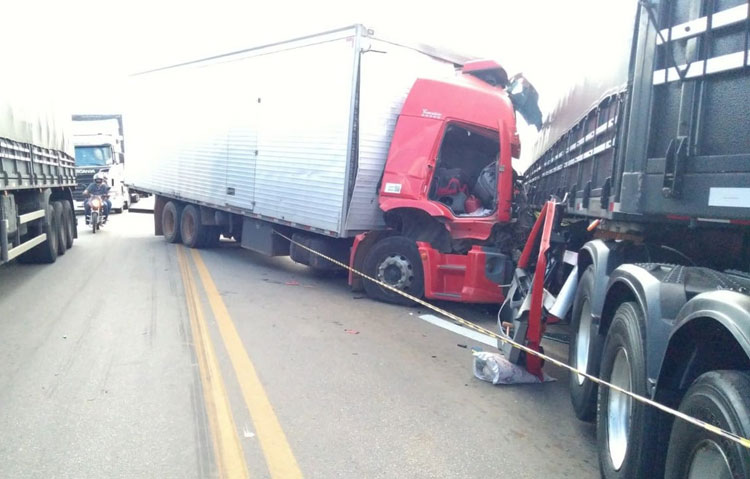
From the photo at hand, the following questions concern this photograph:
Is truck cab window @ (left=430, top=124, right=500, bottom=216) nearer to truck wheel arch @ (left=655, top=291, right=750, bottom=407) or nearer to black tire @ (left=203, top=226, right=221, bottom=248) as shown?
truck wheel arch @ (left=655, top=291, right=750, bottom=407)

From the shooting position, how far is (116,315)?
7.89 meters

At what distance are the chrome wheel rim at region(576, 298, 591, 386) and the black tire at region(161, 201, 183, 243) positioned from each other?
12302 mm

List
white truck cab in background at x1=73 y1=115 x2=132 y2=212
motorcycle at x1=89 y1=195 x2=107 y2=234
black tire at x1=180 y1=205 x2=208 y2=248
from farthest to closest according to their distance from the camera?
white truck cab in background at x1=73 y1=115 x2=132 y2=212 < motorcycle at x1=89 y1=195 x2=107 y2=234 < black tire at x1=180 y1=205 x2=208 y2=248

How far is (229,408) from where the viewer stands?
16.1 ft

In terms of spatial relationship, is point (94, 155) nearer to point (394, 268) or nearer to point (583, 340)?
point (394, 268)

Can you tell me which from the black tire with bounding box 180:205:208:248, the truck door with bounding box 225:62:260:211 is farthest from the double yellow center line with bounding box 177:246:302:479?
the black tire with bounding box 180:205:208:248

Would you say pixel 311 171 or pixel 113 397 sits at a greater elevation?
pixel 311 171

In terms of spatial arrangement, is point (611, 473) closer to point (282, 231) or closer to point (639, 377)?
point (639, 377)

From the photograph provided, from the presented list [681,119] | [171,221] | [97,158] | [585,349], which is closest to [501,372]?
[585,349]

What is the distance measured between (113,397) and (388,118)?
567cm

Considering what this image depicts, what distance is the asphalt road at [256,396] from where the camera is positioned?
160 inches

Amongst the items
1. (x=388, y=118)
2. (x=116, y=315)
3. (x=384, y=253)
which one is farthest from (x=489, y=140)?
(x=116, y=315)

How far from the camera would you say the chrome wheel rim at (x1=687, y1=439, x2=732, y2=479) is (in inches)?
91.8

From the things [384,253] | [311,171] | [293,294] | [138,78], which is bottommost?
[293,294]
